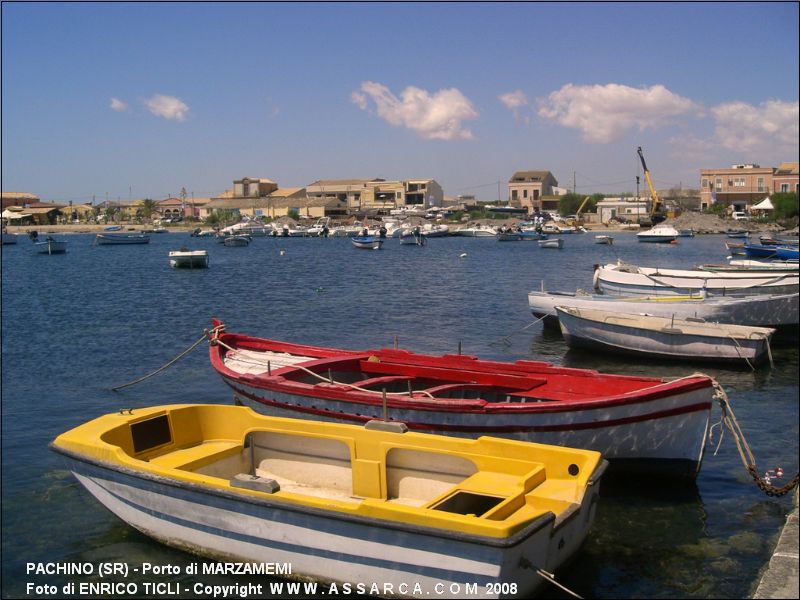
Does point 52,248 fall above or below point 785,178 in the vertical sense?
below

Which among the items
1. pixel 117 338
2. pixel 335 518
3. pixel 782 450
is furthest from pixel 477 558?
pixel 117 338

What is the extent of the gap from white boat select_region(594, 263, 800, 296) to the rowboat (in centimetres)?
1583

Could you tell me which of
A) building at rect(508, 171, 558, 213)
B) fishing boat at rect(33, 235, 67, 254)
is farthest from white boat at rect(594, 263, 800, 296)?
building at rect(508, 171, 558, 213)

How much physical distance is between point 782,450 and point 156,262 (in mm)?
68260

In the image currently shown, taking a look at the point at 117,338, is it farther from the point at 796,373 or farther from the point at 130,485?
the point at 796,373

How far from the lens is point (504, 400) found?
13.7m

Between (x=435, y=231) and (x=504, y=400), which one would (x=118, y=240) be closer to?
(x=435, y=231)

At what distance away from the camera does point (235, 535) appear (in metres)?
9.46

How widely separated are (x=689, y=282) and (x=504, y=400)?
18132 millimetres

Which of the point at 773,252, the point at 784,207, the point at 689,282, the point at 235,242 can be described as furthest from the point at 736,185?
the point at 689,282

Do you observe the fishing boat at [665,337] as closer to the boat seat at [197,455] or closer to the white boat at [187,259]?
the boat seat at [197,455]

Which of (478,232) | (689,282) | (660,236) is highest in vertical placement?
(478,232)

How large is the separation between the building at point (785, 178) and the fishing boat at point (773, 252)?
88213mm

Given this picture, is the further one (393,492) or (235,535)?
(393,492)
